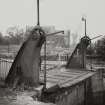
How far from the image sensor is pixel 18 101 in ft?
17.2

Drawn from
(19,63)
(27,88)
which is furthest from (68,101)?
(19,63)

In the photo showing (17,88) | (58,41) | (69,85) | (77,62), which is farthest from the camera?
(58,41)

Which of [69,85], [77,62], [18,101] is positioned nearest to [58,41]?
[77,62]

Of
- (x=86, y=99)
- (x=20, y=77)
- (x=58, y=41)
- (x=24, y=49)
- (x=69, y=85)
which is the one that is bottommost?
(x=86, y=99)

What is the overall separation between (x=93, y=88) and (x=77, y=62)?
9.06ft

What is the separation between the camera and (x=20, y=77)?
6.60 m

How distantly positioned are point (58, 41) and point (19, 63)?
104 feet

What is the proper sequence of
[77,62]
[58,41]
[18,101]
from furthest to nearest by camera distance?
[58,41]
[77,62]
[18,101]

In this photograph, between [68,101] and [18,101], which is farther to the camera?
[68,101]

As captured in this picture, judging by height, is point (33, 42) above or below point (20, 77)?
above

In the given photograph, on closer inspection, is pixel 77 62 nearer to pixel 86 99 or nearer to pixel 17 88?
pixel 86 99

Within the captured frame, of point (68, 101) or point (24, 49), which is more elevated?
point (24, 49)

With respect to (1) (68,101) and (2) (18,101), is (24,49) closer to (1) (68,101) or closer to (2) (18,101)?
(2) (18,101)

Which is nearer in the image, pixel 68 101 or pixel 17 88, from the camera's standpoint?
pixel 17 88
